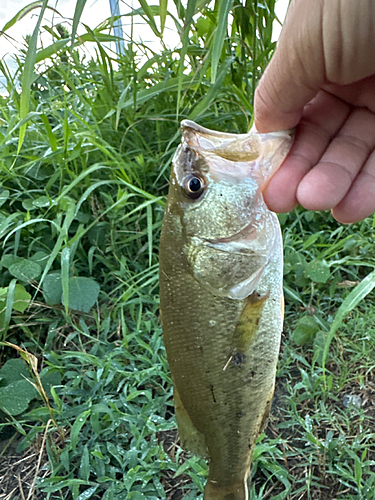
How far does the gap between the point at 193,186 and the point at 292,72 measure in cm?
46

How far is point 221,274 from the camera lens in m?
1.36

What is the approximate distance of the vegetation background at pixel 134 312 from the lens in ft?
5.84

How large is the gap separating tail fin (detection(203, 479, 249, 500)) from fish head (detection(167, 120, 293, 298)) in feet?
2.31

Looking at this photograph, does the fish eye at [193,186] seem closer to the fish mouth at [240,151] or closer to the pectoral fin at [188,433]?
the fish mouth at [240,151]

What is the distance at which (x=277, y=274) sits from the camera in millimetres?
1385

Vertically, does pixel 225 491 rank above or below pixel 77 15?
below

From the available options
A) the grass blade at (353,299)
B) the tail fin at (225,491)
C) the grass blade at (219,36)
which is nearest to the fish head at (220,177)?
the grass blade at (219,36)

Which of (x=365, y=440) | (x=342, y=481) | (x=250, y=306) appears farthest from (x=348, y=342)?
(x=250, y=306)

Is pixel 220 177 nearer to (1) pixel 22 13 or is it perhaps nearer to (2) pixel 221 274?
(2) pixel 221 274

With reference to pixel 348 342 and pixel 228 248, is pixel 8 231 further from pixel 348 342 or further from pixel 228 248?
pixel 348 342

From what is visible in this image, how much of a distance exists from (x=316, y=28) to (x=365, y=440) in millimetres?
1712

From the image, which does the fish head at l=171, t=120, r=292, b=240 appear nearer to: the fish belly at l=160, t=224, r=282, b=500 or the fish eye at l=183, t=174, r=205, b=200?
the fish eye at l=183, t=174, r=205, b=200

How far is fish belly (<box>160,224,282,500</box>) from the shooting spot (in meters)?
1.34

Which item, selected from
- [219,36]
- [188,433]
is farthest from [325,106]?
[188,433]
